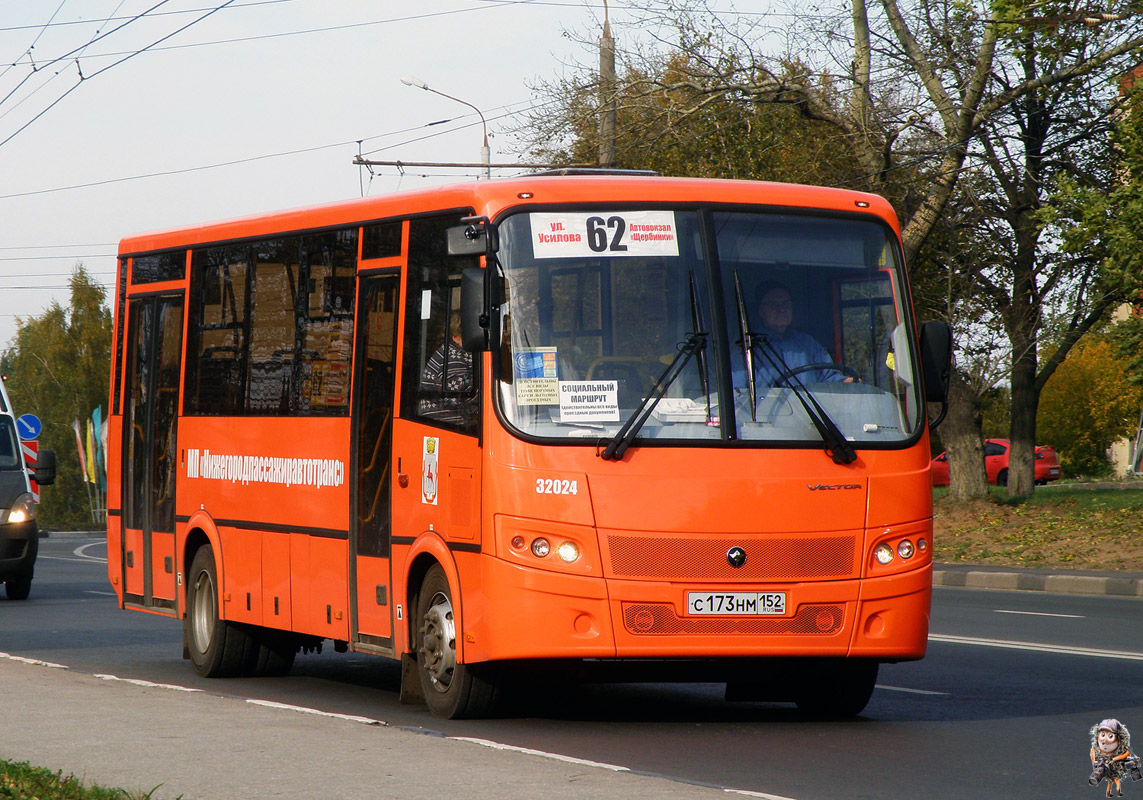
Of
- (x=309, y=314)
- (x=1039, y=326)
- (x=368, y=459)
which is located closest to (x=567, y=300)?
(x=368, y=459)

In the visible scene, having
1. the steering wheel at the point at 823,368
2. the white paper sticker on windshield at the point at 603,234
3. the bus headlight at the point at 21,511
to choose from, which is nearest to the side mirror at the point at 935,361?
the steering wheel at the point at 823,368

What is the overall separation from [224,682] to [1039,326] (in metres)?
20.9

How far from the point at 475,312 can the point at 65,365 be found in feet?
283

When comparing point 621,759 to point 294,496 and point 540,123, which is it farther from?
point 540,123

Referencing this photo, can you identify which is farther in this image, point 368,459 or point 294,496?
point 294,496

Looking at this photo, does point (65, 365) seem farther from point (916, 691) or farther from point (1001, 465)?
→ point (916, 691)

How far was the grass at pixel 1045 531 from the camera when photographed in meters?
23.8

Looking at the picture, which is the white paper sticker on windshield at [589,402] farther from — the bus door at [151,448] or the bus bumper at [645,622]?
the bus door at [151,448]

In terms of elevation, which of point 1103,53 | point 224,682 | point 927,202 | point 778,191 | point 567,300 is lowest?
point 224,682

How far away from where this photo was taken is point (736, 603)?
28.1 ft

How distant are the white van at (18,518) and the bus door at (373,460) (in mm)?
10457

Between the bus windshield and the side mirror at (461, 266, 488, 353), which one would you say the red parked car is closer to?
the bus windshield

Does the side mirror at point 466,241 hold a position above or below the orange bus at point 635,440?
above

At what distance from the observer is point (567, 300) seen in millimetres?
8789
